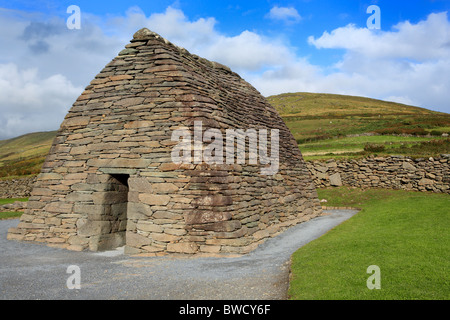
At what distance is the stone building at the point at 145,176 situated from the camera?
9352mm

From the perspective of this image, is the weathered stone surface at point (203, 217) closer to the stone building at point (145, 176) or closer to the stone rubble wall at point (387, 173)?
the stone building at point (145, 176)

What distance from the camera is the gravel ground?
6105 millimetres

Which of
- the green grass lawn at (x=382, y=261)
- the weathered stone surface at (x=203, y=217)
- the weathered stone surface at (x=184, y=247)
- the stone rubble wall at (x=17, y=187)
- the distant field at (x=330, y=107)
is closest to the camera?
the green grass lawn at (x=382, y=261)

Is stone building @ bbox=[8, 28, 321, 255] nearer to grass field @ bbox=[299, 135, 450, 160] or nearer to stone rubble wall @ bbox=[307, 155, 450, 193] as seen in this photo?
stone rubble wall @ bbox=[307, 155, 450, 193]

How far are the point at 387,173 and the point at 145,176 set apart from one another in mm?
18296

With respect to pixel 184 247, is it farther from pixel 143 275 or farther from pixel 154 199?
pixel 143 275

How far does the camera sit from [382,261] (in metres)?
6.70

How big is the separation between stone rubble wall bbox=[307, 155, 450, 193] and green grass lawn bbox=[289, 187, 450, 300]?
9264 millimetres

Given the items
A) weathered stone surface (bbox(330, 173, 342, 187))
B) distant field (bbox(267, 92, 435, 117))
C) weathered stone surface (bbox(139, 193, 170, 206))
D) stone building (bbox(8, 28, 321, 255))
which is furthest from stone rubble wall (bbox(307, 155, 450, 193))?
distant field (bbox(267, 92, 435, 117))

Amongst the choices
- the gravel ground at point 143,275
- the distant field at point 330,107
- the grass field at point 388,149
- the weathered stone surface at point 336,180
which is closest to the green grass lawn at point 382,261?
the gravel ground at point 143,275

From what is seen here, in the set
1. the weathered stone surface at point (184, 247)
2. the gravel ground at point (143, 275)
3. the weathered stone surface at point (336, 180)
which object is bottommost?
the gravel ground at point (143, 275)

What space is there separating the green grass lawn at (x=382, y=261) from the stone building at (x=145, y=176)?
2.59 m

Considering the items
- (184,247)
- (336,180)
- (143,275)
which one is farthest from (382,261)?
(336,180)
